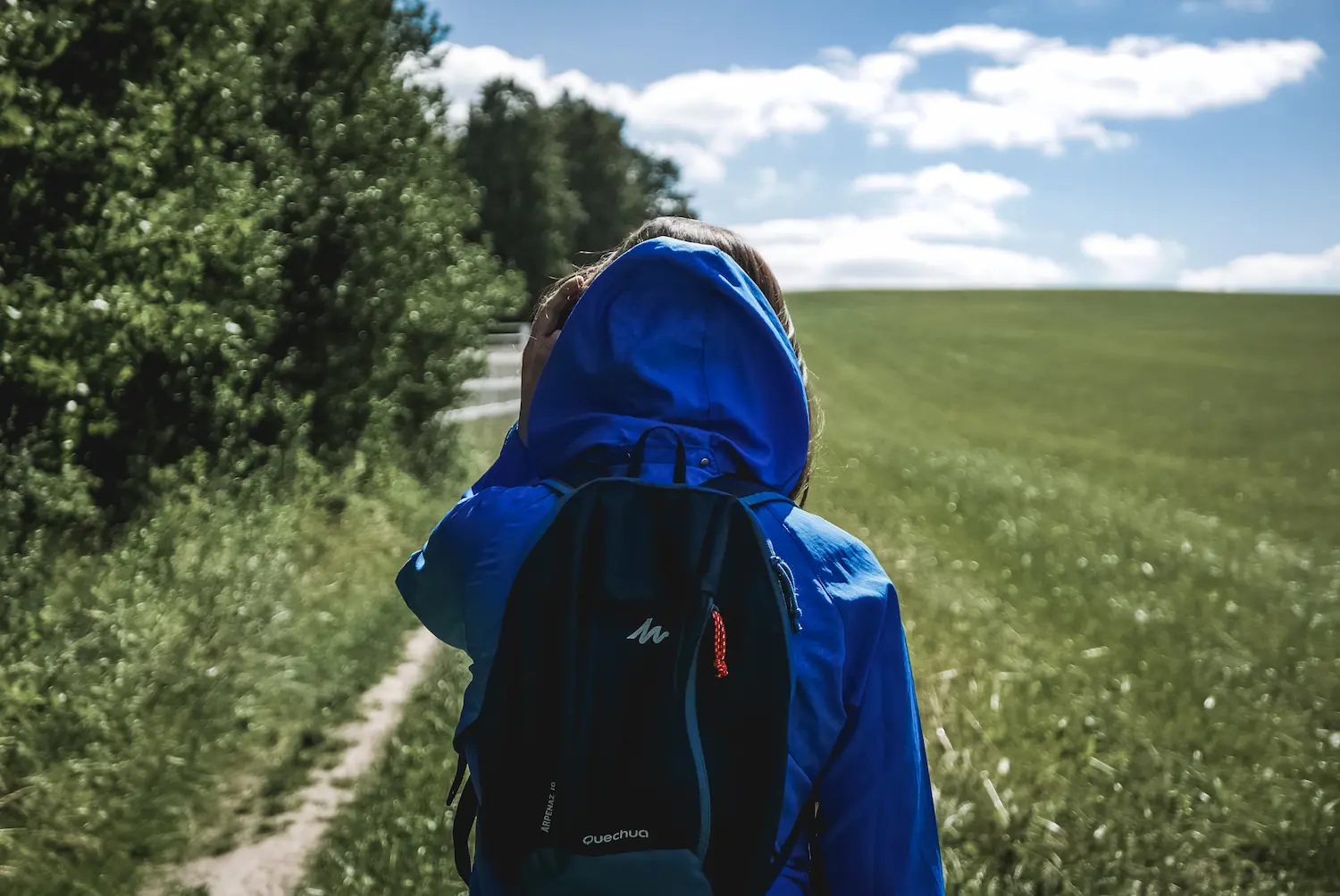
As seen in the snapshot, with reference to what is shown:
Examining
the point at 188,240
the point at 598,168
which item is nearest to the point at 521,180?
the point at 598,168

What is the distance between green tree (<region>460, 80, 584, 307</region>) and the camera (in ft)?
144

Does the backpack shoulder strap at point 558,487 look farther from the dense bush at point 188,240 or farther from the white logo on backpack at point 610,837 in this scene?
the dense bush at point 188,240

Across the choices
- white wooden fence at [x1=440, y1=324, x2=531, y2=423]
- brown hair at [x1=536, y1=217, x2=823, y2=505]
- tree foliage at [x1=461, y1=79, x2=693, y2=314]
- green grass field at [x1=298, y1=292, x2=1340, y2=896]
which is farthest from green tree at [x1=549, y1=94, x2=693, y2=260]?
brown hair at [x1=536, y1=217, x2=823, y2=505]

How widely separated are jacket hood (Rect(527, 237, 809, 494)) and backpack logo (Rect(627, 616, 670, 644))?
10.8 inches

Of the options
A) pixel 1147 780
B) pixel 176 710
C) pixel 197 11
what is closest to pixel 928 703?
pixel 1147 780

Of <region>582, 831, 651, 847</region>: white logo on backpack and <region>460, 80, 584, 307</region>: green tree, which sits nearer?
<region>582, 831, 651, 847</region>: white logo on backpack

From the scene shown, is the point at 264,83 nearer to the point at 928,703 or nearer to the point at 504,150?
the point at 928,703

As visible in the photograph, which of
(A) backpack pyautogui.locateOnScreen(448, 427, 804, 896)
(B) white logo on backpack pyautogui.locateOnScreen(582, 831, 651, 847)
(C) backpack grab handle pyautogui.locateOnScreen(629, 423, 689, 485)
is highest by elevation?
(C) backpack grab handle pyautogui.locateOnScreen(629, 423, 689, 485)

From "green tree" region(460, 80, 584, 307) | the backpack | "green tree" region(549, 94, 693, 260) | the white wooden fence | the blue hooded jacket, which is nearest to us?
the backpack

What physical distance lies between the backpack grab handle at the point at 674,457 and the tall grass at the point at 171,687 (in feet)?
10.2

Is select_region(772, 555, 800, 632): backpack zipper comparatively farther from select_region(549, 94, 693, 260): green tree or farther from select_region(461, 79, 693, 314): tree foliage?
select_region(549, 94, 693, 260): green tree

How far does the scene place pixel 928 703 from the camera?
18.8 ft

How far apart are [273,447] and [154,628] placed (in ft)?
8.81

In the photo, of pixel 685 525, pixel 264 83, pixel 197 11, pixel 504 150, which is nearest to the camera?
pixel 685 525
